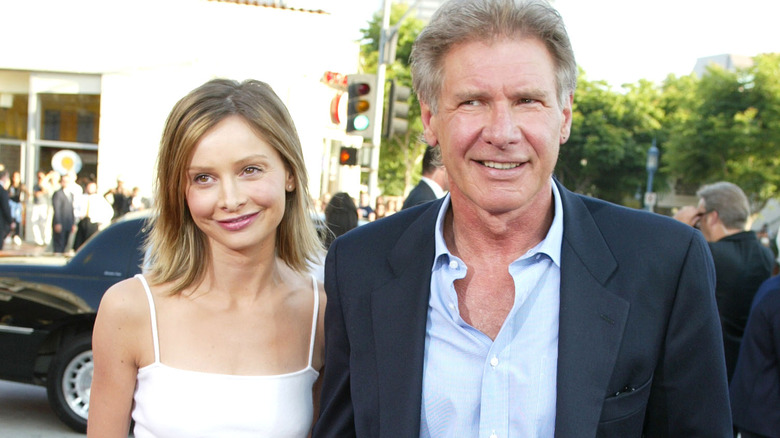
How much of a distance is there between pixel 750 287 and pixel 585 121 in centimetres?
4618

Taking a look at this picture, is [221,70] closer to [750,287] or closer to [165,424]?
[750,287]

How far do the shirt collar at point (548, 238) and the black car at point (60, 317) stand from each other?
180 inches

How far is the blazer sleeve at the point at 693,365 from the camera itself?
6.65 feet

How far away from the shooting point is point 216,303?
8.98 feet

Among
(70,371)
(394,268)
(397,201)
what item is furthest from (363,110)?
(394,268)

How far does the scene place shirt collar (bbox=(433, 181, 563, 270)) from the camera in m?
2.19

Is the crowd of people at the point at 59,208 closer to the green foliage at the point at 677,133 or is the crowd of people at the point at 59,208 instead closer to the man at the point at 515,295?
the man at the point at 515,295

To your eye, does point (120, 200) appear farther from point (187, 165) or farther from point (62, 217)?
point (187, 165)

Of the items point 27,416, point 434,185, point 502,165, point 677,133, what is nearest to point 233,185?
point 502,165

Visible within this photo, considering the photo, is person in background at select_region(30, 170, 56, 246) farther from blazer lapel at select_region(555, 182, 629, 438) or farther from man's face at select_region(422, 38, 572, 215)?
blazer lapel at select_region(555, 182, 629, 438)

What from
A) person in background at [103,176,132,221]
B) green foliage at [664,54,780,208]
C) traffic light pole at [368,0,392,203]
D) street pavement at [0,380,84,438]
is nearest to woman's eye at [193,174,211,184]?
street pavement at [0,380,84,438]

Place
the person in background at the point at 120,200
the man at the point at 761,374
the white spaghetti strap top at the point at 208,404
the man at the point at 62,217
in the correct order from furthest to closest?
1. the person in background at the point at 120,200
2. the man at the point at 62,217
3. the man at the point at 761,374
4. the white spaghetti strap top at the point at 208,404

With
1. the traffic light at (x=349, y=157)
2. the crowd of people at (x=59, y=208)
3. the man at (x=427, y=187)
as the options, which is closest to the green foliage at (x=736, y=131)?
the traffic light at (x=349, y=157)

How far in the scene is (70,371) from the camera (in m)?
6.50
